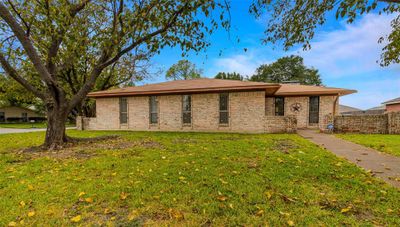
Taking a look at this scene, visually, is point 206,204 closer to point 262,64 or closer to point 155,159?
point 155,159

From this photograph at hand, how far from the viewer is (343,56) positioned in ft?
37.7

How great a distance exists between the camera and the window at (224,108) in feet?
40.2

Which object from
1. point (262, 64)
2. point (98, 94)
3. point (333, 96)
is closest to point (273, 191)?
point (333, 96)

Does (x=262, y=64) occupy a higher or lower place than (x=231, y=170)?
higher

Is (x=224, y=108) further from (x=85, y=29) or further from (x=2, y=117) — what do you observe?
(x=2, y=117)

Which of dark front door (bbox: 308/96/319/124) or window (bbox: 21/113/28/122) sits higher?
dark front door (bbox: 308/96/319/124)

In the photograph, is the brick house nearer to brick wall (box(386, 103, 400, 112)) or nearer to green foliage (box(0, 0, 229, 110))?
green foliage (box(0, 0, 229, 110))

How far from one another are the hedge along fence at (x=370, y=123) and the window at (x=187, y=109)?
8.61 meters

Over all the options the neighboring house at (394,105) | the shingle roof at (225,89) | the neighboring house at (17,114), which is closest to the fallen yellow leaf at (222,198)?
the shingle roof at (225,89)

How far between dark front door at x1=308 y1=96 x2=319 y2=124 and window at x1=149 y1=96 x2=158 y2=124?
35.4 feet

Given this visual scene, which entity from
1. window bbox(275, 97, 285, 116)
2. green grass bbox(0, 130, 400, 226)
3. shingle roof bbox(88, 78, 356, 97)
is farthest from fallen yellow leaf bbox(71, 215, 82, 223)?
window bbox(275, 97, 285, 116)

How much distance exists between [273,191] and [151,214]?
1.89 metres

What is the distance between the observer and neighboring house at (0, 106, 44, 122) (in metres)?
32.0

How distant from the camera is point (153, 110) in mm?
13727
